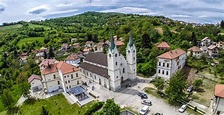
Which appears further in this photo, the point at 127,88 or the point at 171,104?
the point at 127,88

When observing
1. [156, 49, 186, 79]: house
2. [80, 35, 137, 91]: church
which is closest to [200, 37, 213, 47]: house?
[156, 49, 186, 79]: house

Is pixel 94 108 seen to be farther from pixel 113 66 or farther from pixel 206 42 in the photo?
pixel 206 42

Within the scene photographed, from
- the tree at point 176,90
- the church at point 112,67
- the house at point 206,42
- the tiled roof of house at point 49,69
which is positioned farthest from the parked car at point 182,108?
the house at point 206,42

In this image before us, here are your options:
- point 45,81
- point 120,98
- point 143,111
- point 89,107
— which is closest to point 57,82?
point 45,81

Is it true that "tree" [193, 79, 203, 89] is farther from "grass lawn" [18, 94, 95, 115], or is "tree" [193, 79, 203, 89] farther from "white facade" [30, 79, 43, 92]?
"white facade" [30, 79, 43, 92]

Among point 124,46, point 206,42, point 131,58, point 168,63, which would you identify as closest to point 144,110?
point 131,58

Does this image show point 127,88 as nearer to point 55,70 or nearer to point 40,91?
point 55,70
